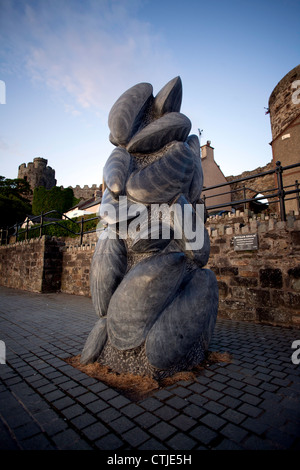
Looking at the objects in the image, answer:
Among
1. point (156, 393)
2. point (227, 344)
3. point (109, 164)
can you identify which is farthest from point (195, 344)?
point (109, 164)

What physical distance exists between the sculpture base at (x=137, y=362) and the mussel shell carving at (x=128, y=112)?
1940 mm

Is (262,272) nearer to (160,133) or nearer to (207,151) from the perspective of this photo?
(160,133)

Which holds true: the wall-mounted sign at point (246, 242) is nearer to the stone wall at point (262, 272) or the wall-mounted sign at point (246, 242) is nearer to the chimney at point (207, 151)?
the stone wall at point (262, 272)

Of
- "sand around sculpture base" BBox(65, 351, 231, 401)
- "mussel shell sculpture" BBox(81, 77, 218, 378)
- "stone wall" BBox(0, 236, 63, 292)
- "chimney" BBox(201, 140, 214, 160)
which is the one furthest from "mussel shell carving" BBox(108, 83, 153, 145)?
"chimney" BBox(201, 140, 214, 160)

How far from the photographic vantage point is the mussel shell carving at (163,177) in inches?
86.2

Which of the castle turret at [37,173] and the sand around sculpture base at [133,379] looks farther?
the castle turret at [37,173]

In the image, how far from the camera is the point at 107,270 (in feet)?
7.48

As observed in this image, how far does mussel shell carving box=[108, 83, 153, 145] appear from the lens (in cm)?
238

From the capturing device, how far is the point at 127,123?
2.37 metres

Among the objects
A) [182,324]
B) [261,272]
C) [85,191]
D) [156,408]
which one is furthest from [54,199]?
[156,408]

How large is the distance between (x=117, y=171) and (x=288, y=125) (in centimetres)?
1374

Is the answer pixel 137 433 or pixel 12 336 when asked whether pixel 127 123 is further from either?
pixel 12 336

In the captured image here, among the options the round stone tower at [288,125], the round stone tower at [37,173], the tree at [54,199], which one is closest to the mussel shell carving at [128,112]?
the round stone tower at [288,125]

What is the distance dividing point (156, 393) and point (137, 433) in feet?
1.57
